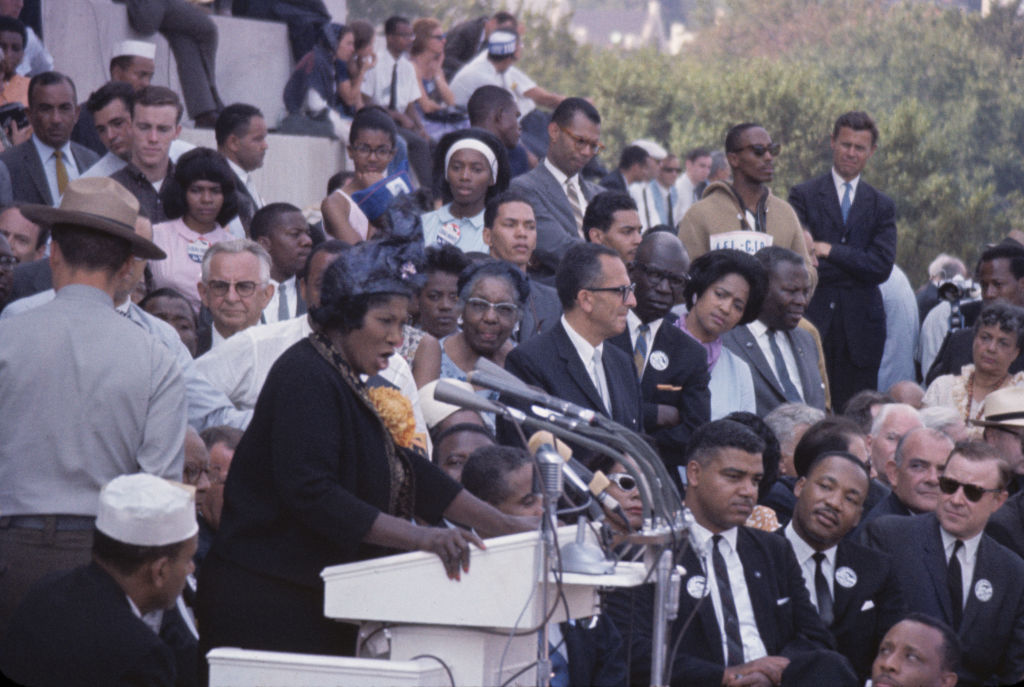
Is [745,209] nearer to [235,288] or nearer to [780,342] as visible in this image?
[780,342]

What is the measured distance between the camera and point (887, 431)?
8.19m

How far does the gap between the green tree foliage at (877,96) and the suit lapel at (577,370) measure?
929 centimetres

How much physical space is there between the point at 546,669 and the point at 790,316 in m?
5.07

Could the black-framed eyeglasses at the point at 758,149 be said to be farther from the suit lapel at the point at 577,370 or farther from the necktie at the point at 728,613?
the necktie at the point at 728,613

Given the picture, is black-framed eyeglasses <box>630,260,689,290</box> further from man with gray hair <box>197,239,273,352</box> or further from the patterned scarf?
the patterned scarf

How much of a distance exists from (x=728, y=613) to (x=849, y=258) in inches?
184

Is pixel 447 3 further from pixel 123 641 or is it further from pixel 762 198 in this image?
pixel 123 641

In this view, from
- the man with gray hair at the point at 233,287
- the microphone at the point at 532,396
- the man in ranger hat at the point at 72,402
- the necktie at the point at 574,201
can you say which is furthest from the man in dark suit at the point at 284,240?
the microphone at the point at 532,396

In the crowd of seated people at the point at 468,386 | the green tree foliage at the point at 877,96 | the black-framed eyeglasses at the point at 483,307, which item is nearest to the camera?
the crowd of seated people at the point at 468,386

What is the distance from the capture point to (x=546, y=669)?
3926 mm

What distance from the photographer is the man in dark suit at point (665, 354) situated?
7270 millimetres

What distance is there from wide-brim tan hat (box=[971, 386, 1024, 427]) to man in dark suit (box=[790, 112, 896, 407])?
1.99m

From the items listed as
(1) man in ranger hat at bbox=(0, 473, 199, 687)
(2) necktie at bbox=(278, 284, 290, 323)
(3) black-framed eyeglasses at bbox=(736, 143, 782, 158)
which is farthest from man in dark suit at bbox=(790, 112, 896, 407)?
(1) man in ranger hat at bbox=(0, 473, 199, 687)

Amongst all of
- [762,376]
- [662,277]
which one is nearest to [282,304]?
[662,277]
